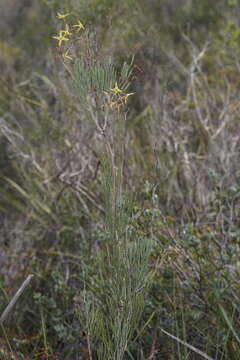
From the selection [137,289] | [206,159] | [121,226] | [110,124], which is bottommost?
[206,159]

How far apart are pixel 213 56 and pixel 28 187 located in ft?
5.81

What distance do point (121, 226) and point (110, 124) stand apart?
0.31m

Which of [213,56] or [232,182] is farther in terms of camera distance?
[213,56]

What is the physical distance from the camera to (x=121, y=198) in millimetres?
1735

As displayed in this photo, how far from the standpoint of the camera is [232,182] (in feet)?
9.50

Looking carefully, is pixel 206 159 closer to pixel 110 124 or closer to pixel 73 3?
pixel 73 3

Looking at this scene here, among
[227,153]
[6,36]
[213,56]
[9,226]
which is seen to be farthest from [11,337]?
[6,36]

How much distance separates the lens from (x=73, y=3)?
3.10 meters

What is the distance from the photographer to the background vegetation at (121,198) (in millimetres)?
1772

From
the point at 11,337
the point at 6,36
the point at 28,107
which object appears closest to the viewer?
the point at 11,337

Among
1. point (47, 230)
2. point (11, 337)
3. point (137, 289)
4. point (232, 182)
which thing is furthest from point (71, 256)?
point (137, 289)

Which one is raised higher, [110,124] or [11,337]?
[110,124]

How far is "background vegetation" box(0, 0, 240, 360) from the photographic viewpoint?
5.82 ft

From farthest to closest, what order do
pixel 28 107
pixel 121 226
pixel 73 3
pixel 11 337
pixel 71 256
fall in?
1. pixel 28 107
2. pixel 73 3
3. pixel 71 256
4. pixel 11 337
5. pixel 121 226
